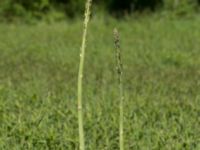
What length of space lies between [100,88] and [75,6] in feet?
29.6

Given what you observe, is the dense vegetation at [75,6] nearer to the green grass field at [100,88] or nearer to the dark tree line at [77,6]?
the dark tree line at [77,6]

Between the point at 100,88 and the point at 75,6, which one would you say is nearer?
the point at 100,88

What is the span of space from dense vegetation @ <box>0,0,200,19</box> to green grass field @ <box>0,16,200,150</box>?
136cm

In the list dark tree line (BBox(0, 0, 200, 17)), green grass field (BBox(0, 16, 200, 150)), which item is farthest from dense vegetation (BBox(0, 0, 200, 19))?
green grass field (BBox(0, 16, 200, 150))

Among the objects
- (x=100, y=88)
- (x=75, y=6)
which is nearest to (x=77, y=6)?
(x=75, y=6)

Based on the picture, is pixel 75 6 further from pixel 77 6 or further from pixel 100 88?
pixel 100 88

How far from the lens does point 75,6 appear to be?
16.2 meters

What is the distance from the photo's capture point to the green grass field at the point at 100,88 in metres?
4.98

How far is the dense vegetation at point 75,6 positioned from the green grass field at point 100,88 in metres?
1.36

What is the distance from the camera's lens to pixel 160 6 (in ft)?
54.3

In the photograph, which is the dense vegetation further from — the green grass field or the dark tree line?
the green grass field

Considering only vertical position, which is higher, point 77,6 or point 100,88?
point 77,6

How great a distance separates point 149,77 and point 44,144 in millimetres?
3727

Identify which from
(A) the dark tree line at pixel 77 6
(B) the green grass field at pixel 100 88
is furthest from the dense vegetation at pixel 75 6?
(B) the green grass field at pixel 100 88
